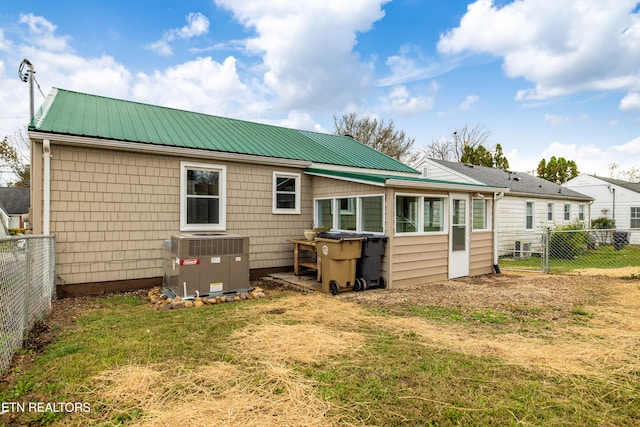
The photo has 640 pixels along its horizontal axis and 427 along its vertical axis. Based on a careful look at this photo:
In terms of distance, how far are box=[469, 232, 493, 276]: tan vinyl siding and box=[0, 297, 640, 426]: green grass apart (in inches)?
229

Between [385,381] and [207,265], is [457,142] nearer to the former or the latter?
[207,265]

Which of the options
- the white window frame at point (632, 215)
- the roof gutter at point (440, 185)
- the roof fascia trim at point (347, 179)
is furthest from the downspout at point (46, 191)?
the white window frame at point (632, 215)

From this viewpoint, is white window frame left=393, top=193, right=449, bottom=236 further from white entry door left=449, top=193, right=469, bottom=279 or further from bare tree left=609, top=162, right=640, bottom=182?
bare tree left=609, top=162, right=640, bottom=182

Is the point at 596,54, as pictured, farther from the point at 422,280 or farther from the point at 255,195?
the point at 255,195

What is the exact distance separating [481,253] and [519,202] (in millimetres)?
7609

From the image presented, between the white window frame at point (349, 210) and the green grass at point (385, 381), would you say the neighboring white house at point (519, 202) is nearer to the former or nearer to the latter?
the white window frame at point (349, 210)

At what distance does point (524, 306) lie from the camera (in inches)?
242

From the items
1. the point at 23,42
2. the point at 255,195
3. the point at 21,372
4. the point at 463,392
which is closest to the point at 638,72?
the point at 255,195

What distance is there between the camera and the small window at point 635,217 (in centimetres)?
2057

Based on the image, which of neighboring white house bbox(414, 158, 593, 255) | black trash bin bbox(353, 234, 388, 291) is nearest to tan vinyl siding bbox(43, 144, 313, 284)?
black trash bin bbox(353, 234, 388, 291)

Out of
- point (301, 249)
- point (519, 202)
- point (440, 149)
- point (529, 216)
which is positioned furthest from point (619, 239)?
point (301, 249)

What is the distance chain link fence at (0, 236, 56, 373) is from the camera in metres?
3.40

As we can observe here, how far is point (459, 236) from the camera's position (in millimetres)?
9148

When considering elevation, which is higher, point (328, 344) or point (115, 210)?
point (115, 210)
